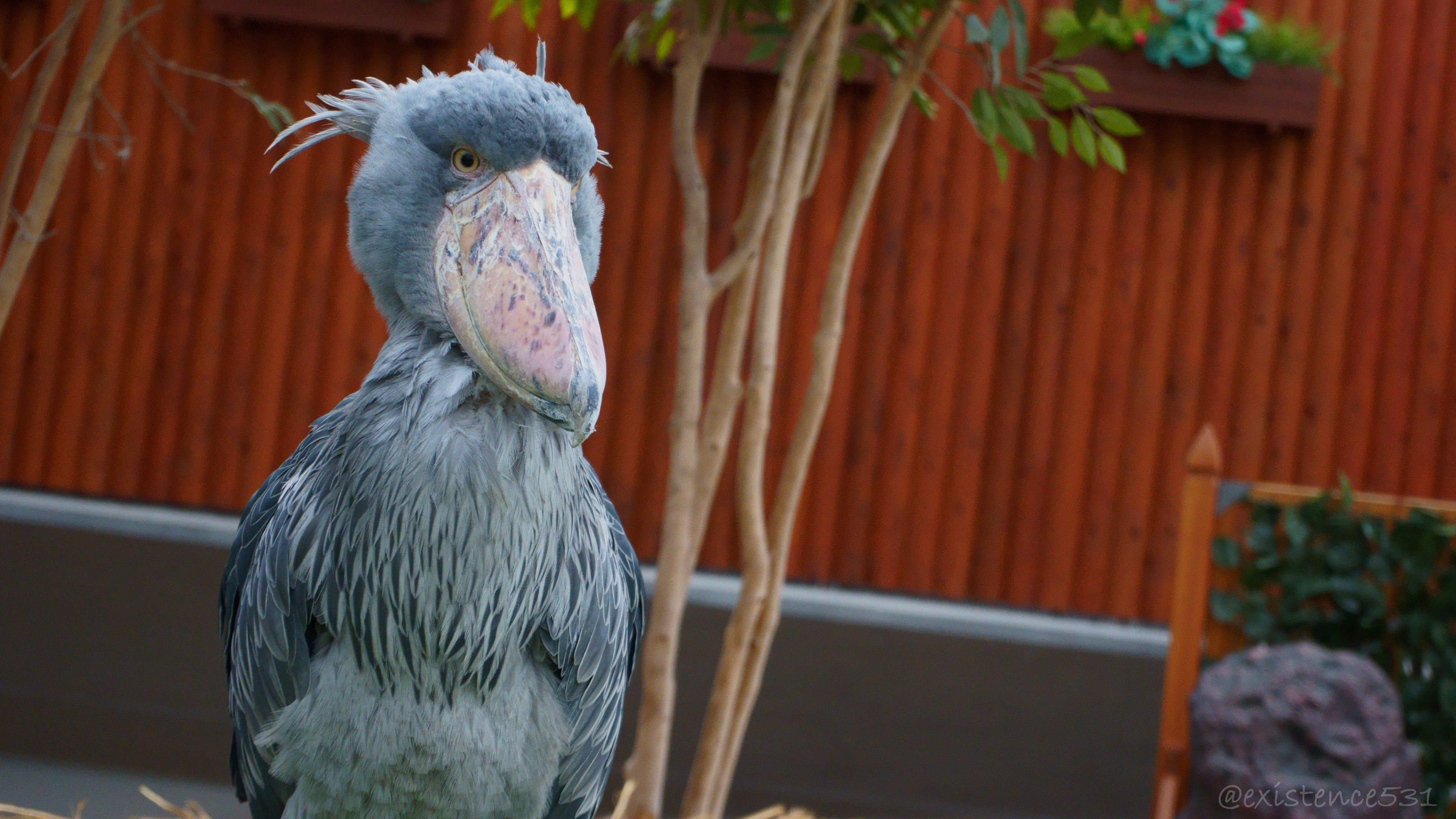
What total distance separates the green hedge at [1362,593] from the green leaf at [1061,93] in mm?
1912

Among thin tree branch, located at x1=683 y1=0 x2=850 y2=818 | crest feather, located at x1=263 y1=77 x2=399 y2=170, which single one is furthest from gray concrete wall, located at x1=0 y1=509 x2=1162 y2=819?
crest feather, located at x1=263 y1=77 x2=399 y2=170

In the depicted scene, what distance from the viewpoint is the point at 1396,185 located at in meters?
4.32

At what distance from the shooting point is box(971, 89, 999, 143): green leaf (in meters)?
2.25

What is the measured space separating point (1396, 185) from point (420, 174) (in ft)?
14.3

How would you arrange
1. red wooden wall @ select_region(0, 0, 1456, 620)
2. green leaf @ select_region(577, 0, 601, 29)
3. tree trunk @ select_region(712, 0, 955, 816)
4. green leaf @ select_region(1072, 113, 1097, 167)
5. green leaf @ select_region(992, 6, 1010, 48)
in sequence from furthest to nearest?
red wooden wall @ select_region(0, 0, 1456, 620), green leaf @ select_region(577, 0, 601, 29), tree trunk @ select_region(712, 0, 955, 816), green leaf @ select_region(1072, 113, 1097, 167), green leaf @ select_region(992, 6, 1010, 48)

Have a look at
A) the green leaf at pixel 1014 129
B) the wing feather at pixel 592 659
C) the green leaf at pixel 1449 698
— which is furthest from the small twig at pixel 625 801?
the green leaf at pixel 1449 698

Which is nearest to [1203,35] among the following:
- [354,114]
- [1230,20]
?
[1230,20]

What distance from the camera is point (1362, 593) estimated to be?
3496 millimetres

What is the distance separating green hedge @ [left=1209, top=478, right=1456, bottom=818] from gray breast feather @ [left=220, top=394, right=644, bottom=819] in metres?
2.67

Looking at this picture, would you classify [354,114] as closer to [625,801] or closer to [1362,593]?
[625,801]

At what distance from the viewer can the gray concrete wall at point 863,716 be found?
4219mm

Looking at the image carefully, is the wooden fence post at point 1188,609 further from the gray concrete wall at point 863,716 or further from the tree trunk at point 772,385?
the tree trunk at point 772,385

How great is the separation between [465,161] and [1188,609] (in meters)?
2.99

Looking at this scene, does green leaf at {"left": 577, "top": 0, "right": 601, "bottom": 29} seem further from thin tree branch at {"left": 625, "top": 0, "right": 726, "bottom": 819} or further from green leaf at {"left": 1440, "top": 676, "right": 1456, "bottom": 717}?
green leaf at {"left": 1440, "top": 676, "right": 1456, "bottom": 717}
